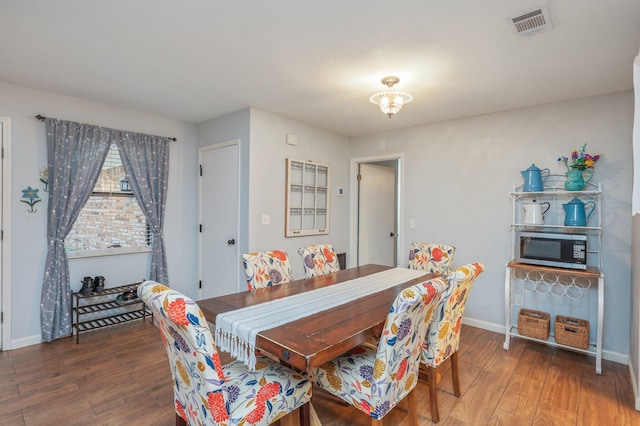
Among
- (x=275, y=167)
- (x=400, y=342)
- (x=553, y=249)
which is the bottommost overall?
(x=400, y=342)

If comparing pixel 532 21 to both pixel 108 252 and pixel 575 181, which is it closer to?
pixel 575 181

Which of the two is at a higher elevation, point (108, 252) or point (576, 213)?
point (576, 213)

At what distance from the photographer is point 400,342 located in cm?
147

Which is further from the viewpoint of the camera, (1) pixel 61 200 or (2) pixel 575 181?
(1) pixel 61 200

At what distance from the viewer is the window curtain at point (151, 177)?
3.51 m

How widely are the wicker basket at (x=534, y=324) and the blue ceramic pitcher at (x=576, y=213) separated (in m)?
0.91

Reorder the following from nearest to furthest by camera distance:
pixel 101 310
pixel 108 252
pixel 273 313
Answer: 1. pixel 273 313
2. pixel 101 310
3. pixel 108 252

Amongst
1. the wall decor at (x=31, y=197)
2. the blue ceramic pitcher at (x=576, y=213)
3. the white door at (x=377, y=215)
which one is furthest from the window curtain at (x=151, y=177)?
the blue ceramic pitcher at (x=576, y=213)

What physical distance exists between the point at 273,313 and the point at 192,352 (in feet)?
1.91

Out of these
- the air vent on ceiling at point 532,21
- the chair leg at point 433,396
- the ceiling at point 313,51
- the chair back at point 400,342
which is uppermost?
the ceiling at point 313,51

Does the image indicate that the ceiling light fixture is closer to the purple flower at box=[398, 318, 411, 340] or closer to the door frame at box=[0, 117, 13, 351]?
the purple flower at box=[398, 318, 411, 340]

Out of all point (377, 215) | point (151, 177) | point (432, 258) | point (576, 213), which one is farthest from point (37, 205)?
point (576, 213)

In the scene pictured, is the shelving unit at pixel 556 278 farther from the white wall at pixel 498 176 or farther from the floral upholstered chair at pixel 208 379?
the floral upholstered chair at pixel 208 379

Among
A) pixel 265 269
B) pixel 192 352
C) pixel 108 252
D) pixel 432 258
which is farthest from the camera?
pixel 108 252
